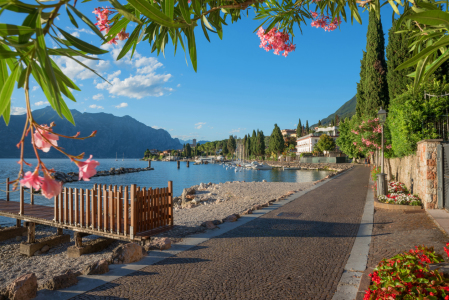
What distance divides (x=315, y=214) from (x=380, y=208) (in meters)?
2.60

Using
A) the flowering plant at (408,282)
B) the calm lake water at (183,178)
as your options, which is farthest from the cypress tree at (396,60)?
the flowering plant at (408,282)

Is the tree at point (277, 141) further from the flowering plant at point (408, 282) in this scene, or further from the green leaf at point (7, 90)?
the green leaf at point (7, 90)

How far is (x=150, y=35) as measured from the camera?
258cm

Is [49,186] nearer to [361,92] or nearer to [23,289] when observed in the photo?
[23,289]

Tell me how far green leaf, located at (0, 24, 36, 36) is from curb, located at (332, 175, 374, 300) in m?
4.09

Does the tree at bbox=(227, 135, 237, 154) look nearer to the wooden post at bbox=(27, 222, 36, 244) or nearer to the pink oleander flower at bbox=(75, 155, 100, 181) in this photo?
the wooden post at bbox=(27, 222, 36, 244)

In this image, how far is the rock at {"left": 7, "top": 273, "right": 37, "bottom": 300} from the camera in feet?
11.3

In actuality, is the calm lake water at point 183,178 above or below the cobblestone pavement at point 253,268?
below

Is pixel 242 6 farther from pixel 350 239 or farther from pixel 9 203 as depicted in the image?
pixel 9 203

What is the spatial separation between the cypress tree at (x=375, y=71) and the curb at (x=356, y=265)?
18.4 m

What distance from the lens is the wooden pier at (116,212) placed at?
6066 mm

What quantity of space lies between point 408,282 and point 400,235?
443 cm

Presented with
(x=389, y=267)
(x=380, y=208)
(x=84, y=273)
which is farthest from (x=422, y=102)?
(x=84, y=273)

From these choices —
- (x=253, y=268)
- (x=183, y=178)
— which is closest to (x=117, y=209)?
(x=253, y=268)
